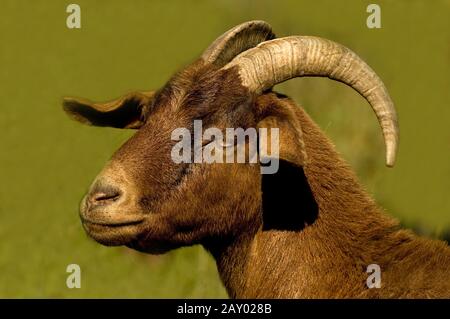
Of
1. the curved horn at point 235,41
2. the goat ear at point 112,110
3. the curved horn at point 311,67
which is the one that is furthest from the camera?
the goat ear at point 112,110

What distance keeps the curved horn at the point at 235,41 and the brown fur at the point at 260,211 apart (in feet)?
0.66

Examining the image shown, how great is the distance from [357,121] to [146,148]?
34.2 ft

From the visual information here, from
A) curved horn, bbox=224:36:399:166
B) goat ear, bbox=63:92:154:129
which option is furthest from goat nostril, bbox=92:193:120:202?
curved horn, bbox=224:36:399:166

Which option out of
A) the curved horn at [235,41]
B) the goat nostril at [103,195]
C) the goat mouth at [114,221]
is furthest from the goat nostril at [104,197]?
the curved horn at [235,41]

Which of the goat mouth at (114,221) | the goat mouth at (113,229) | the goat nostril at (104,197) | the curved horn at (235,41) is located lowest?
the goat mouth at (113,229)

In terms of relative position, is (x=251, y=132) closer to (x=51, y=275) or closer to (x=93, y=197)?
(x=93, y=197)

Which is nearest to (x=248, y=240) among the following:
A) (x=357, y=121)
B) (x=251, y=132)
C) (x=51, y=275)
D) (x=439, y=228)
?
(x=251, y=132)

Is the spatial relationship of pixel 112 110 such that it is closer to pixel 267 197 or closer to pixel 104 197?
pixel 104 197

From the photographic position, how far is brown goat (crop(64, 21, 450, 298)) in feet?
29.0

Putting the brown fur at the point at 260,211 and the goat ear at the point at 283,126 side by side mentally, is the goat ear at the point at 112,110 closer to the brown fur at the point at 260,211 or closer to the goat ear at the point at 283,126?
the brown fur at the point at 260,211

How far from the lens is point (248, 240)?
930cm

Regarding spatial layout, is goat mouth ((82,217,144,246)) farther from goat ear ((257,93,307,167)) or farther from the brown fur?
goat ear ((257,93,307,167))

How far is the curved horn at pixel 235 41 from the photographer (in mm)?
9477

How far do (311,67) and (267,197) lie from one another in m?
1.30
